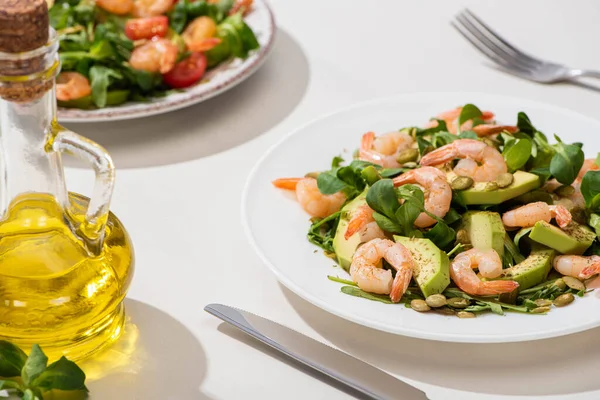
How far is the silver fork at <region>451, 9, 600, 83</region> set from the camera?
7.09ft

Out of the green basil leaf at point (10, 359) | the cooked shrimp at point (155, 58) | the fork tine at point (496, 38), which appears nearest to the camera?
the green basil leaf at point (10, 359)

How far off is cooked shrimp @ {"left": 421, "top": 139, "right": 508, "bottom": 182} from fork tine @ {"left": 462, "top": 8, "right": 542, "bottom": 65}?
2.67ft

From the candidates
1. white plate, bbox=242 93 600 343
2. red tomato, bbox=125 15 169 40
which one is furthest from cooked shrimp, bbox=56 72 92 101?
white plate, bbox=242 93 600 343

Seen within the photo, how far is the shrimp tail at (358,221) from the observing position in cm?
140

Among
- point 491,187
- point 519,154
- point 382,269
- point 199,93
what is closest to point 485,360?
point 382,269

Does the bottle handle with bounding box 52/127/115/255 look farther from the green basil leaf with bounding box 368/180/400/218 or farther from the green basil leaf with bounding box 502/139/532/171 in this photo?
the green basil leaf with bounding box 502/139/532/171

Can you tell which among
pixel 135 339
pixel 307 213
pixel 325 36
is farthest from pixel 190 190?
pixel 325 36

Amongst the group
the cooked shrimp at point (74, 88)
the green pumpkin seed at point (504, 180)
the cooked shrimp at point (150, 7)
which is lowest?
the cooked shrimp at point (74, 88)

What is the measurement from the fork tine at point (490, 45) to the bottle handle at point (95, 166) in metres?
1.42

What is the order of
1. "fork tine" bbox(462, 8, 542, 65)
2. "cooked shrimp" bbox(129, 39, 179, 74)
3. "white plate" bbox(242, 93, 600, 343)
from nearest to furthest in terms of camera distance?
"white plate" bbox(242, 93, 600, 343) → "cooked shrimp" bbox(129, 39, 179, 74) → "fork tine" bbox(462, 8, 542, 65)

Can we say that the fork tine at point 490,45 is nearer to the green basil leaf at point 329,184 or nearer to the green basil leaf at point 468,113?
the green basil leaf at point 468,113

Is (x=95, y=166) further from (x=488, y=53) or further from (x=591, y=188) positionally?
(x=488, y=53)

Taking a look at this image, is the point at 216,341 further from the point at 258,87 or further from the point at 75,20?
the point at 75,20

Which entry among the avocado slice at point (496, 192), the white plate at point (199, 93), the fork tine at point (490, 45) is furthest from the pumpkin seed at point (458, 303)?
the fork tine at point (490, 45)
